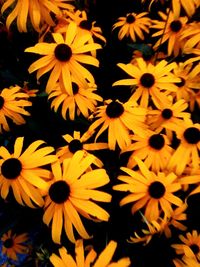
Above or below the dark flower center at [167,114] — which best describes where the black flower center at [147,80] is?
above

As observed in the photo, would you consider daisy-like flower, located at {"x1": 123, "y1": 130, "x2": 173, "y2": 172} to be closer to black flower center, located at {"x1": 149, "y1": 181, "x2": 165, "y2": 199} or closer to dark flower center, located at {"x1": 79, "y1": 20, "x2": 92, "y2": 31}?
black flower center, located at {"x1": 149, "y1": 181, "x2": 165, "y2": 199}

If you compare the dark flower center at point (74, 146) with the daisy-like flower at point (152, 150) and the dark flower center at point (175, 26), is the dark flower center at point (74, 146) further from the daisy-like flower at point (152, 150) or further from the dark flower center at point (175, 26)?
the dark flower center at point (175, 26)

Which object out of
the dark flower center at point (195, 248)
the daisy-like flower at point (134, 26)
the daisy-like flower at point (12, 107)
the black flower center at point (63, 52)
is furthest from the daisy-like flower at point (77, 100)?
the dark flower center at point (195, 248)

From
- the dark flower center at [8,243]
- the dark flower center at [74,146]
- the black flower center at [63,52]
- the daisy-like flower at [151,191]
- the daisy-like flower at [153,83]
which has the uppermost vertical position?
the black flower center at [63,52]

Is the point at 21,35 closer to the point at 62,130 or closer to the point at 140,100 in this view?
the point at 62,130

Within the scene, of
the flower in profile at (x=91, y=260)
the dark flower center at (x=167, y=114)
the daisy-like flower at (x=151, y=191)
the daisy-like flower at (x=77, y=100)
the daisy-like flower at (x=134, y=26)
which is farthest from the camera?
the daisy-like flower at (x=134, y=26)

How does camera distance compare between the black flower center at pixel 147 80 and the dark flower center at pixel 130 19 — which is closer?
the black flower center at pixel 147 80

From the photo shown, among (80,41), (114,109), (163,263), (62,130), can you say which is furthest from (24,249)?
(80,41)

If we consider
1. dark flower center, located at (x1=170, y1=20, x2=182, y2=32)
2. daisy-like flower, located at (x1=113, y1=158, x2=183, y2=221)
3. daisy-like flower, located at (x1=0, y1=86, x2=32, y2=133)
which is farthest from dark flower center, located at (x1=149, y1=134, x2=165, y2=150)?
dark flower center, located at (x1=170, y1=20, x2=182, y2=32)

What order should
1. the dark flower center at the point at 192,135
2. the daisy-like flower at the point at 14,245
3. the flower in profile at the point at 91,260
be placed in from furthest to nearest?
1. the daisy-like flower at the point at 14,245
2. the dark flower center at the point at 192,135
3. the flower in profile at the point at 91,260
